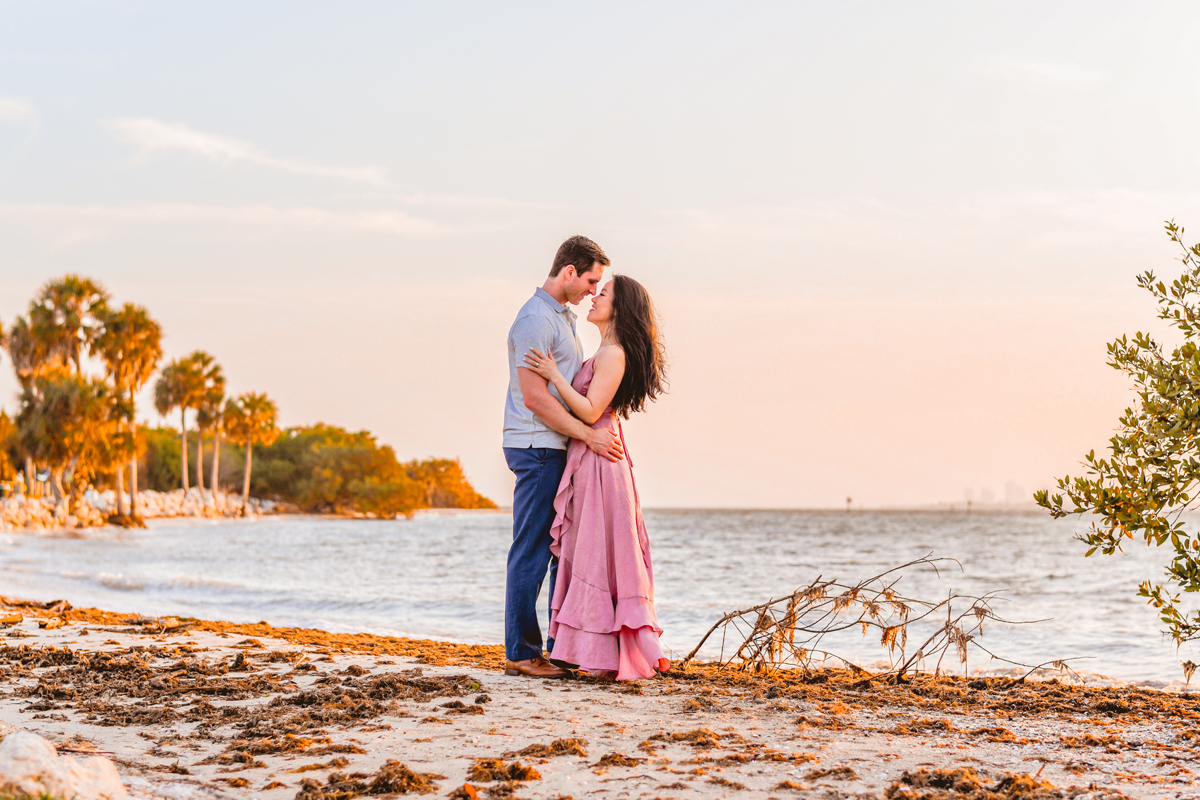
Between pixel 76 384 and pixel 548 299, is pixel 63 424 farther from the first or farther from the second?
pixel 548 299

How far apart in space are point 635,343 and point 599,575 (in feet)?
4.19

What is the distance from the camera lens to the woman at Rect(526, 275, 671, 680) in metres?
4.76

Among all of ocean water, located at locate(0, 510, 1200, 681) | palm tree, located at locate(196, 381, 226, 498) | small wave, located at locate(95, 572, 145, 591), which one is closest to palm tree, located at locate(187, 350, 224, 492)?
palm tree, located at locate(196, 381, 226, 498)

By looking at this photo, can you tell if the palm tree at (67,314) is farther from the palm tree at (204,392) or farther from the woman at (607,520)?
the woman at (607,520)

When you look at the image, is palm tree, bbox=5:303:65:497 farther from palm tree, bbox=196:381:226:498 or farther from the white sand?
the white sand

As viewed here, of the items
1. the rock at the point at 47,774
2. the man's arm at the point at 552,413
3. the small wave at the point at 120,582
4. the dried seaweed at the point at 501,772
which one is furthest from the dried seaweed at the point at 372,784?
the small wave at the point at 120,582

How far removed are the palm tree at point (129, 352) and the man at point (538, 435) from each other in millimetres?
39539

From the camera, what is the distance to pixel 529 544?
4816 millimetres

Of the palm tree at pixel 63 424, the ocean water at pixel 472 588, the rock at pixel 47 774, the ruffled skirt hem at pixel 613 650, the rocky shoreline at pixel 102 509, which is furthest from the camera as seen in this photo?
the palm tree at pixel 63 424

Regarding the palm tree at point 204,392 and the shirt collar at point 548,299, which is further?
the palm tree at point 204,392

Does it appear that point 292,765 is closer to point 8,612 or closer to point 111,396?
point 8,612

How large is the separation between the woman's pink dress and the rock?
251cm


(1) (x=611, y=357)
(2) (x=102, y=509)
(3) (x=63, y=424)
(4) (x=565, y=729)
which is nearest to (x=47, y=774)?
(4) (x=565, y=729)

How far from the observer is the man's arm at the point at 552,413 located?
4.73 meters
